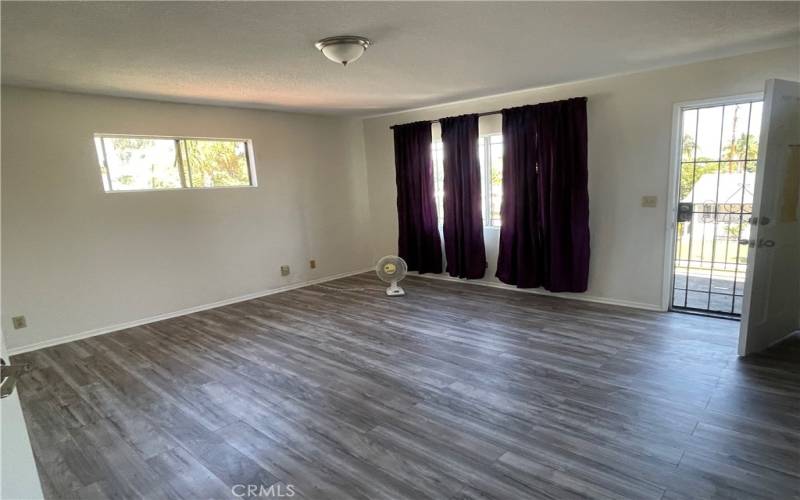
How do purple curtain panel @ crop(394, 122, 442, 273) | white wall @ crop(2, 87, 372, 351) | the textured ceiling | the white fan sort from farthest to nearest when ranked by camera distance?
purple curtain panel @ crop(394, 122, 442, 273), the white fan, white wall @ crop(2, 87, 372, 351), the textured ceiling

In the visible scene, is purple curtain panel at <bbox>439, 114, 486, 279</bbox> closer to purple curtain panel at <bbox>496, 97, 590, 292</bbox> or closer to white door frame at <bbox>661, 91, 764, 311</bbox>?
purple curtain panel at <bbox>496, 97, 590, 292</bbox>

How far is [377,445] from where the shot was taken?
221cm

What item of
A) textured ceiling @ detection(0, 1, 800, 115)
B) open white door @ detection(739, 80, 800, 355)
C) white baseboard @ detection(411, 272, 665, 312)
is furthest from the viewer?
white baseboard @ detection(411, 272, 665, 312)

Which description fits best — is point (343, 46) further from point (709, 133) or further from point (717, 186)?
point (717, 186)

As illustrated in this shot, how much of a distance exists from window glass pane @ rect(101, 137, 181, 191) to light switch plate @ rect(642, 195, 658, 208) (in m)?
4.80

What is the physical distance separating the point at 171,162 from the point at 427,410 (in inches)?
152

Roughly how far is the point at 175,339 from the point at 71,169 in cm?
183

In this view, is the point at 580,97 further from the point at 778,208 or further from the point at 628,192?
the point at 778,208

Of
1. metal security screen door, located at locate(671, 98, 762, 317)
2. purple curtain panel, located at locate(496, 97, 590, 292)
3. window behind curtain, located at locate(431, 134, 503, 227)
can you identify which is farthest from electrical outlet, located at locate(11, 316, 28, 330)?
metal security screen door, located at locate(671, 98, 762, 317)

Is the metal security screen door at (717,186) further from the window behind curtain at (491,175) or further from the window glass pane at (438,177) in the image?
the window glass pane at (438,177)

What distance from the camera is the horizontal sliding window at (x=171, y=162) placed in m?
4.18


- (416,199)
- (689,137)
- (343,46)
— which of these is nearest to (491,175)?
(416,199)

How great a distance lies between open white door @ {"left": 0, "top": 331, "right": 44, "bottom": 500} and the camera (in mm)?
966

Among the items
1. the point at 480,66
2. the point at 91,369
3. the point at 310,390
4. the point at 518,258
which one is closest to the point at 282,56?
the point at 480,66
